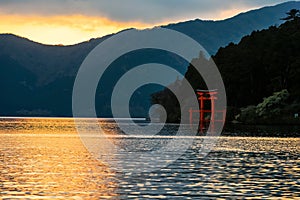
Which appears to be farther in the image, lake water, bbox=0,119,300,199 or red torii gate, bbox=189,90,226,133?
red torii gate, bbox=189,90,226,133

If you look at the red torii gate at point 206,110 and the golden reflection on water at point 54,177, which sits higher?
the red torii gate at point 206,110

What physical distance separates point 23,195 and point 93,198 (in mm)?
3424

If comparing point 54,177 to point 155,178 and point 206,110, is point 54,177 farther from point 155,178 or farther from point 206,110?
point 206,110

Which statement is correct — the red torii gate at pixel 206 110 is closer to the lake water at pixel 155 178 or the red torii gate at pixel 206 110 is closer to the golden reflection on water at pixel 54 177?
the lake water at pixel 155 178

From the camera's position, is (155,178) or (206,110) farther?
(206,110)

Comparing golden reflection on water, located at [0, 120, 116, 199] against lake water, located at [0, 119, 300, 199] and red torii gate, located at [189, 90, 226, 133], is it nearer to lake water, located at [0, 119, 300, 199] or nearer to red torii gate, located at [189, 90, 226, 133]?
lake water, located at [0, 119, 300, 199]

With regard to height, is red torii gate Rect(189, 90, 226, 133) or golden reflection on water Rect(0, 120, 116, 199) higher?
red torii gate Rect(189, 90, 226, 133)

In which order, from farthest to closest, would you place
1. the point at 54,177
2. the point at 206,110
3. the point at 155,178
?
the point at 206,110 → the point at 54,177 → the point at 155,178

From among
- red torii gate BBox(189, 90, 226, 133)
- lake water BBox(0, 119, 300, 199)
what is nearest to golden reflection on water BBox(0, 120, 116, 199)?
lake water BBox(0, 119, 300, 199)

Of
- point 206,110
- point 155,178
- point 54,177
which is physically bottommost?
point 155,178

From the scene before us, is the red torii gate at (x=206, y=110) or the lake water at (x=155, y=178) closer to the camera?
the lake water at (x=155, y=178)

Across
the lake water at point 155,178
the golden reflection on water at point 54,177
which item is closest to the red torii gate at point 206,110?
the lake water at point 155,178

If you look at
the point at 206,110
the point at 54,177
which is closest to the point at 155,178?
the point at 54,177

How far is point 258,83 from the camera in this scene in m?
164
